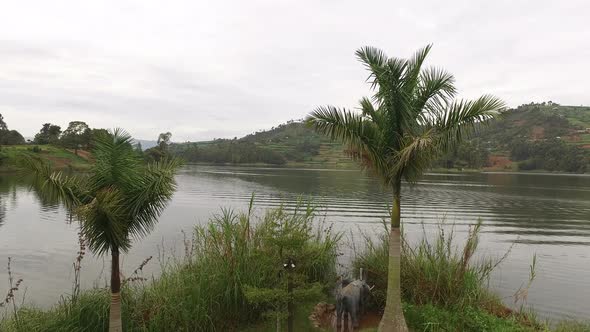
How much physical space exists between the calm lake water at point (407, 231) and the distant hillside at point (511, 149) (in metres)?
56.8

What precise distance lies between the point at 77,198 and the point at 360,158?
18.3 feet

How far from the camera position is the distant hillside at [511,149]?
11256cm

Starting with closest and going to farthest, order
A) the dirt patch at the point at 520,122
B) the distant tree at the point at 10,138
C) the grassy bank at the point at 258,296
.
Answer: the grassy bank at the point at 258,296
the distant tree at the point at 10,138
the dirt patch at the point at 520,122

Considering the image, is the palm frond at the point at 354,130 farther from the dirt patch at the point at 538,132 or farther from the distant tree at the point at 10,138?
the dirt patch at the point at 538,132

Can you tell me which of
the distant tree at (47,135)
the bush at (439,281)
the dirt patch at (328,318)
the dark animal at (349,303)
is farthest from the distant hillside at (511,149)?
the dark animal at (349,303)

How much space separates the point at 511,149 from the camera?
422 feet

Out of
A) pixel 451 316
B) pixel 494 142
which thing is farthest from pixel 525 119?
pixel 451 316

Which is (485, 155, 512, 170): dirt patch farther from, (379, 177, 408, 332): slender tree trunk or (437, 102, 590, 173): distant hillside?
(379, 177, 408, 332): slender tree trunk

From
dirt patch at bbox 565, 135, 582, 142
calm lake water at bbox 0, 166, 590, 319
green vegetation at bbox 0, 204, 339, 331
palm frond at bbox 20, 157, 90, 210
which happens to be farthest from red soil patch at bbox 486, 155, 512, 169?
palm frond at bbox 20, 157, 90, 210

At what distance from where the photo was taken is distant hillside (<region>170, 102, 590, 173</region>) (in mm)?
112562

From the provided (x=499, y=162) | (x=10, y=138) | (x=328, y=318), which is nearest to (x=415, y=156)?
(x=328, y=318)

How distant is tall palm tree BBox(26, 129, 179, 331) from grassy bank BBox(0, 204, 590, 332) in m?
2.20

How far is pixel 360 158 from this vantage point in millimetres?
8281

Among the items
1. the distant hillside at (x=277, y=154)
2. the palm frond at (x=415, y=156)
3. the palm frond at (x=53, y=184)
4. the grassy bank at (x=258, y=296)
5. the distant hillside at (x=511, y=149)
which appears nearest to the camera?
the palm frond at (x=53, y=184)
